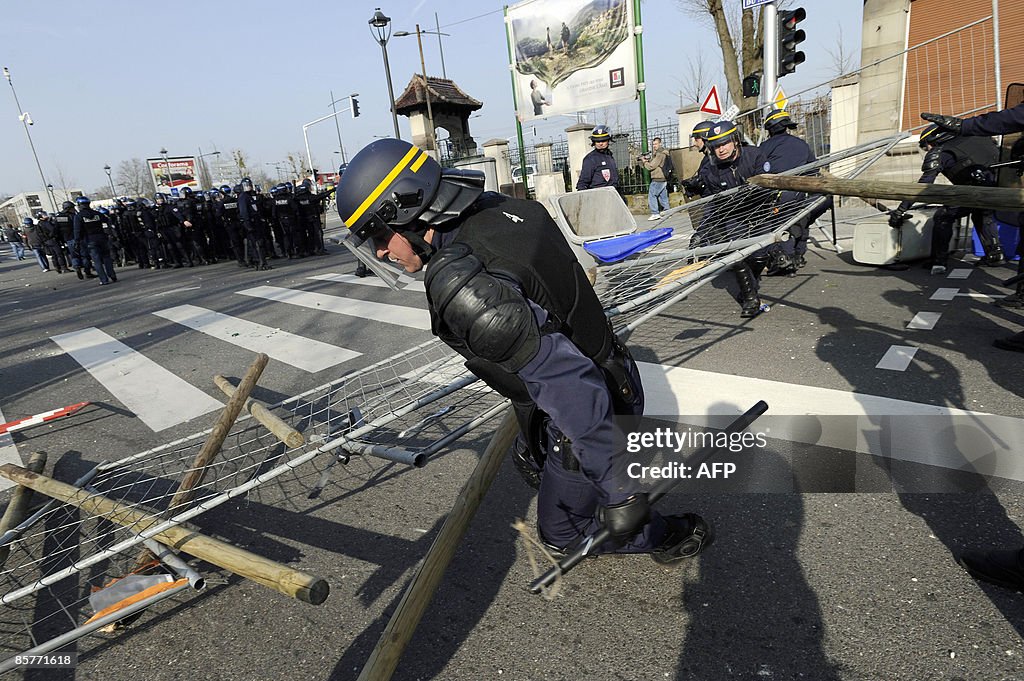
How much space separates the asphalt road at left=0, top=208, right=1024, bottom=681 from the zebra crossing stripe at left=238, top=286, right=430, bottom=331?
2630mm

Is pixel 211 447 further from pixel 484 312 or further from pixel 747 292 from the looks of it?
pixel 747 292

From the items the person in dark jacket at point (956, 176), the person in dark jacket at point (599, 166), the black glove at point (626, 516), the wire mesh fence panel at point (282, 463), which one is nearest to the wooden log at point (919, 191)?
the wire mesh fence panel at point (282, 463)

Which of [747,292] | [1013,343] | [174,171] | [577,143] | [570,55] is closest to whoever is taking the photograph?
[1013,343]

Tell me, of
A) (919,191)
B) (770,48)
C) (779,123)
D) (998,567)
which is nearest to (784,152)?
(779,123)

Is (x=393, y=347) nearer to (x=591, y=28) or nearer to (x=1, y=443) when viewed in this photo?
(x=1, y=443)

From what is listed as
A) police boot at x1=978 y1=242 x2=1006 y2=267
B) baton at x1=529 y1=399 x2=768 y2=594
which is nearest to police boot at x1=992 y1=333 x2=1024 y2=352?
police boot at x1=978 y1=242 x2=1006 y2=267

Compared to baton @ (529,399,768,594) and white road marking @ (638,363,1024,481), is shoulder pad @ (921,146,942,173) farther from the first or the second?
baton @ (529,399,768,594)

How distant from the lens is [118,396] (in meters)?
4.97

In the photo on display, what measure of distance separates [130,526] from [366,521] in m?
1.00

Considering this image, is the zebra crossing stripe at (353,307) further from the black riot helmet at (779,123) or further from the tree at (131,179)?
the tree at (131,179)

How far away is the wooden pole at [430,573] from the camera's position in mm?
1686

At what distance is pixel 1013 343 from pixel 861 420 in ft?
5.28

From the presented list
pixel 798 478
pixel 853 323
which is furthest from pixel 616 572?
pixel 853 323

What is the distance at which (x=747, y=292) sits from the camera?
5270mm
